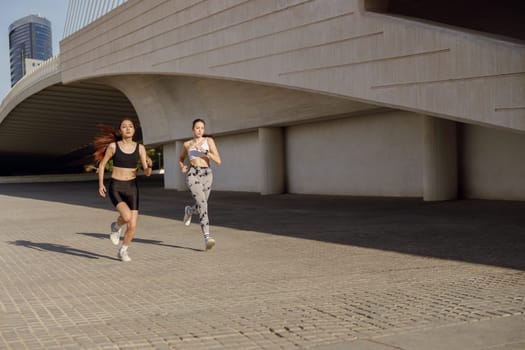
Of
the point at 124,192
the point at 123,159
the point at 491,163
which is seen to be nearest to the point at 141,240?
the point at 124,192

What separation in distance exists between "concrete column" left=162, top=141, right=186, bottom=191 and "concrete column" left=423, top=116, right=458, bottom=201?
15779 mm

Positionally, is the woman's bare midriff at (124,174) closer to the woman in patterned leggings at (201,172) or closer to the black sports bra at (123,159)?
the black sports bra at (123,159)

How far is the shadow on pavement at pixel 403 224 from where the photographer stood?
7.86 meters

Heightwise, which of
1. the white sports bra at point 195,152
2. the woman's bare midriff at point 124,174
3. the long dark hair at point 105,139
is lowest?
the woman's bare midriff at point 124,174

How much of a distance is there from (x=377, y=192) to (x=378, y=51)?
651 centimetres

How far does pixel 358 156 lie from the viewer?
19594mm

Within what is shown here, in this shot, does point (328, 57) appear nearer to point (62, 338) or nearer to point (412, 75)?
point (412, 75)

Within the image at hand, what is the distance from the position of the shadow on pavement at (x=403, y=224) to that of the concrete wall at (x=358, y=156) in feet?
4.08

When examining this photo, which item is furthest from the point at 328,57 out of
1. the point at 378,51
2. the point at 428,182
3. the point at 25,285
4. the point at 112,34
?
the point at 112,34

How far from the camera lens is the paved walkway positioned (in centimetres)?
403

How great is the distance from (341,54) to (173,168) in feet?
59.0

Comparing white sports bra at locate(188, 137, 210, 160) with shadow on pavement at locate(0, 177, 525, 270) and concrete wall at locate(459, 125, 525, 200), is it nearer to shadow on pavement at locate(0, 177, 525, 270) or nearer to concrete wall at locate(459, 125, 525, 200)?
shadow on pavement at locate(0, 177, 525, 270)

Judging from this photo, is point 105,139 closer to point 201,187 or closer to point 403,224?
point 201,187

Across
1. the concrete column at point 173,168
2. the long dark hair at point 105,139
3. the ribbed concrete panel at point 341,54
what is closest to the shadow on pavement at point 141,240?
the long dark hair at point 105,139
